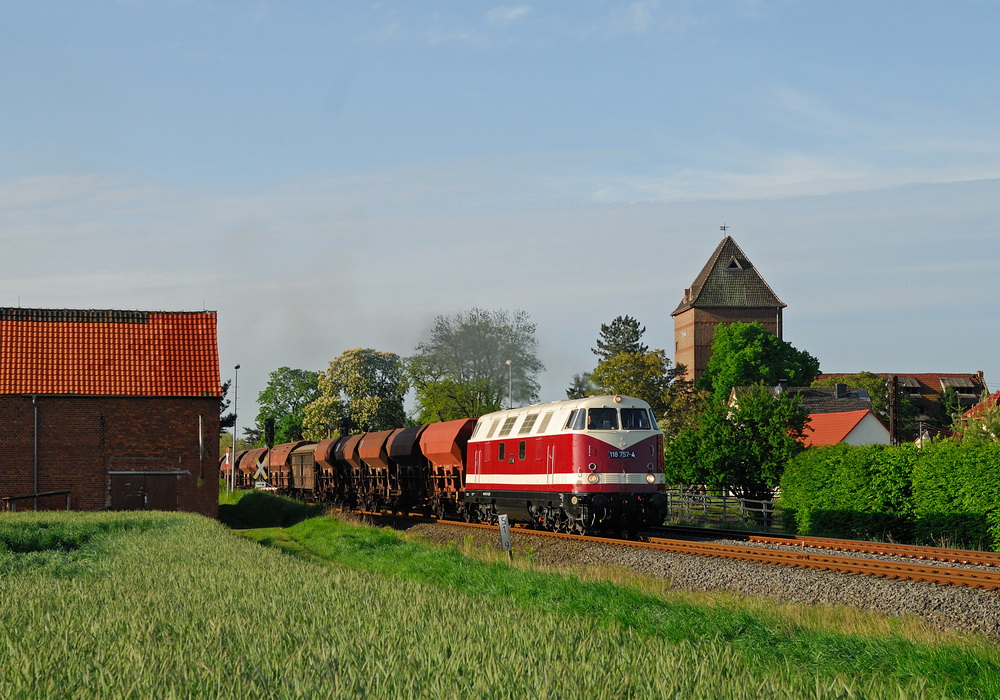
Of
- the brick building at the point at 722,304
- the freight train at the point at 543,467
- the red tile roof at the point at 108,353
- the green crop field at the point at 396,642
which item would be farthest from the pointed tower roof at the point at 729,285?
the green crop field at the point at 396,642

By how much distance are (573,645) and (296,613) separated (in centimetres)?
276

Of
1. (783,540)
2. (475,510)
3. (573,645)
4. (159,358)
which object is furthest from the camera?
(159,358)

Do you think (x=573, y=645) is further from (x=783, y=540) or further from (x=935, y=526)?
(x=935, y=526)

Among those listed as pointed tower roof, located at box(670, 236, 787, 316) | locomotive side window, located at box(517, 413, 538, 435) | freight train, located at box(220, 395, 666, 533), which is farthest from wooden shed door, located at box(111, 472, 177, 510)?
pointed tower roof, located at box(670, 236, 787, 316)

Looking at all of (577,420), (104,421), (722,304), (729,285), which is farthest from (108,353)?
(729,285)

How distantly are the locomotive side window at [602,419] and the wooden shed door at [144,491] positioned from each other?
18962mm

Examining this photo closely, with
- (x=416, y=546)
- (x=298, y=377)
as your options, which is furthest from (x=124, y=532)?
(x=298, y=377)

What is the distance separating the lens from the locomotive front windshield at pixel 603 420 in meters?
26.8

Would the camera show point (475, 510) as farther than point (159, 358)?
No

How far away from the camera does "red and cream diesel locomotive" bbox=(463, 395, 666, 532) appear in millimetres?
26500

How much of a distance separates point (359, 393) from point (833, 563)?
312ft

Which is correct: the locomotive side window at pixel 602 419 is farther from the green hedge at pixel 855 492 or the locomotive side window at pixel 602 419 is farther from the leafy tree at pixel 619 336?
the leafy tree at pixel 619 336

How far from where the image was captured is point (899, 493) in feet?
98.5

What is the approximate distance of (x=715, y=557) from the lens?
71.8 ft
